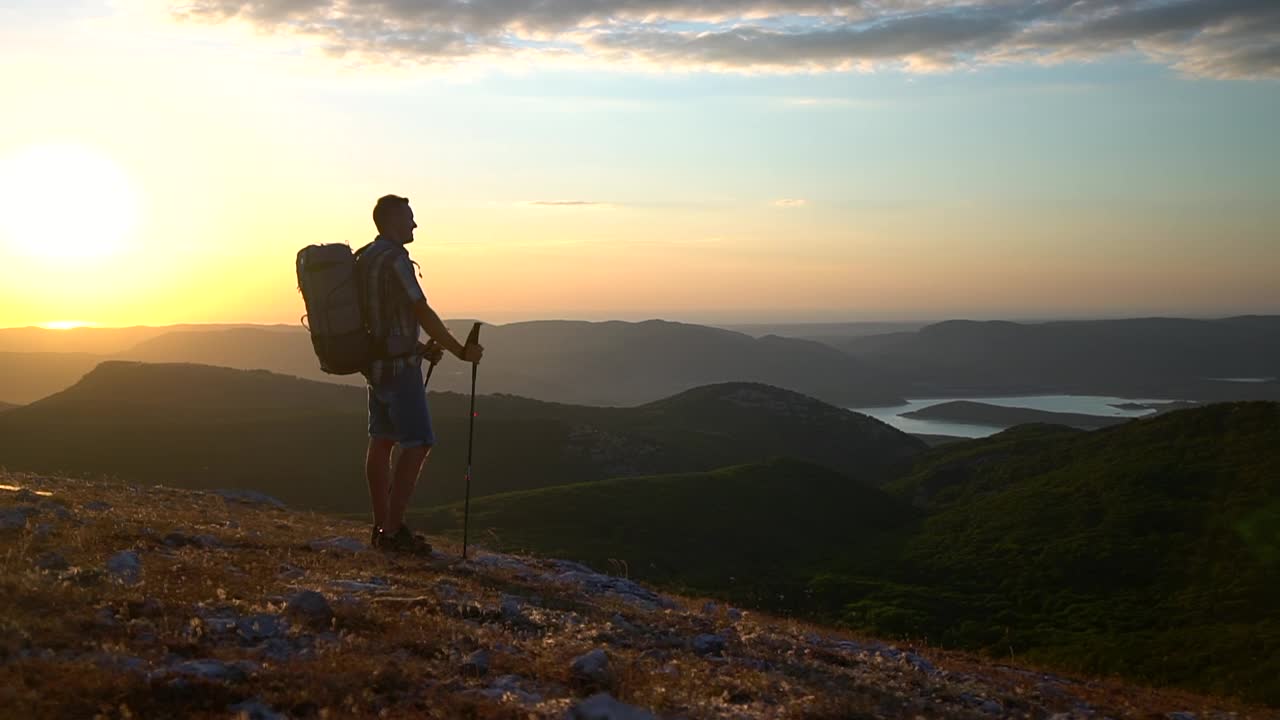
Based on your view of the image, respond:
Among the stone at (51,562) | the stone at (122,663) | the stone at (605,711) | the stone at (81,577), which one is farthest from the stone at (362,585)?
the stone at (605,711)

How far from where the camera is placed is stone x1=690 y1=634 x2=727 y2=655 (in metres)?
8.89

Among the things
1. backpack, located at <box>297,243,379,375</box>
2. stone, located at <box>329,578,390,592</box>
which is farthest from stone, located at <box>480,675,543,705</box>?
backpack, located at <box>297,243,379,375</box>

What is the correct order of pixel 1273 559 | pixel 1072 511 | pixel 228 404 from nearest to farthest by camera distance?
1. pixel 1273 559
2. pixel 1072 511
3. pixel 228 404

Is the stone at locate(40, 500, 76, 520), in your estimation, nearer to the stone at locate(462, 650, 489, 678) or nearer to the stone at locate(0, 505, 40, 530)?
the stone at locate(0, 505, 40, 530)

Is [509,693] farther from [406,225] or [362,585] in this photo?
[406,225]

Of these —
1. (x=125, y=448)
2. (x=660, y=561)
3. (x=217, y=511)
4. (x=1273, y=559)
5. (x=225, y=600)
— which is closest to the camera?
(x=225, y=600)

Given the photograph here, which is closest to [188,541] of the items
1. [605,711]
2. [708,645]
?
[708,645]

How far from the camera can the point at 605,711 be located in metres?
5.71

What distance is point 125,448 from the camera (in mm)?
62625

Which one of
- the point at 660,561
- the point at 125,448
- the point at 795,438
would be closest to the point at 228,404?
the point at 125,448

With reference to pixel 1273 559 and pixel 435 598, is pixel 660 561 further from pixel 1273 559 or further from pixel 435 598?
pixel 435 598

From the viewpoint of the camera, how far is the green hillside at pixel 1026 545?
1174 inches

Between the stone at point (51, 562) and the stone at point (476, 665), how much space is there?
4.27 meters

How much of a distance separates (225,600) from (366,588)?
5.36 ft
